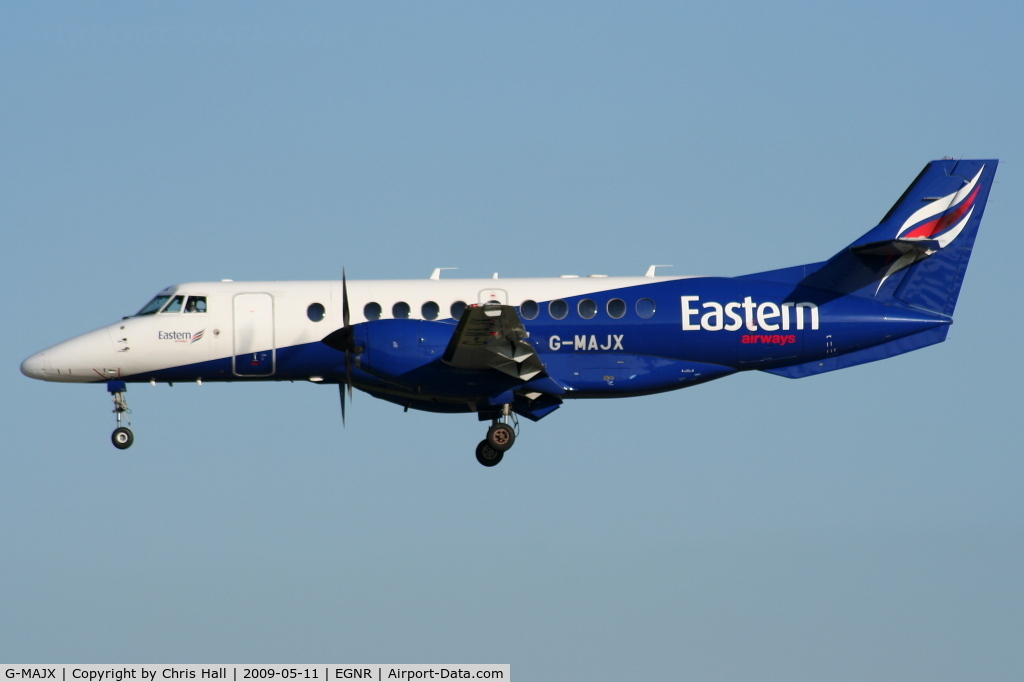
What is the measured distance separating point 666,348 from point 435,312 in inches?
166

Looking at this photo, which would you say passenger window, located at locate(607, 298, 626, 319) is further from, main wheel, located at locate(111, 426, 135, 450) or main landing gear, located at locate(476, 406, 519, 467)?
main wheel, located at locate(111, 426, 135, 450)

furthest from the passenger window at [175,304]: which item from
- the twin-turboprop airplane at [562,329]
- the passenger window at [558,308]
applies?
the passenger window at [558,308]

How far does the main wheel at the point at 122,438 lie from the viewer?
27.1 metres

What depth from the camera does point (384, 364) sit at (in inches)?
966

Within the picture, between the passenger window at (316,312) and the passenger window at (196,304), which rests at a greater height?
the passenger window at (196,304)

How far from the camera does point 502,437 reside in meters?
26.0

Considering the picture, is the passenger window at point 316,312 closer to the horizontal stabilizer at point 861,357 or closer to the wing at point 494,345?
the wing at point 494,345

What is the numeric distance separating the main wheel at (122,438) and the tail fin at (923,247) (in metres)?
12.8

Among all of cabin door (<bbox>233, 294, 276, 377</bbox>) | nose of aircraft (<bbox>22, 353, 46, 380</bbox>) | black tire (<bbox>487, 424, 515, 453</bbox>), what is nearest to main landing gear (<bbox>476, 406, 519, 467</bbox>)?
black tire (<bbox>487, 424, 515, 453</bbox>)

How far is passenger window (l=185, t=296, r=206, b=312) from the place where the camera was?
26984 millimetres

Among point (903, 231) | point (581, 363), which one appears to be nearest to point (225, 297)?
point (581, 363)

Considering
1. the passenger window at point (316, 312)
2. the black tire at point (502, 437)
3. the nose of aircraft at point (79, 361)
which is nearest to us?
the black tire at point (502, 437)

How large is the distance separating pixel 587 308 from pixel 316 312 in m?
4.92

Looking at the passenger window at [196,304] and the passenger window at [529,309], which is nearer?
the passenger window at [529,309]
